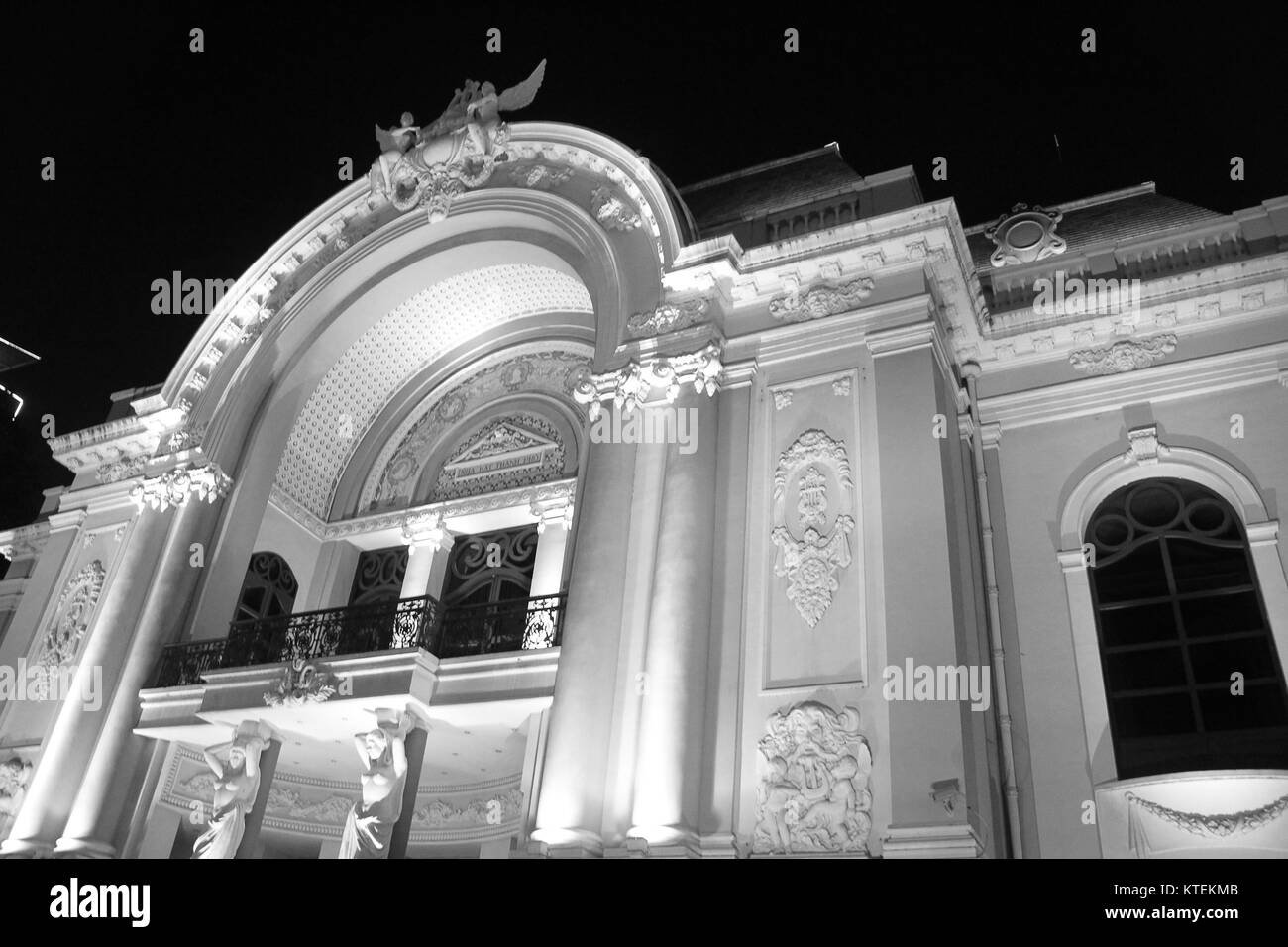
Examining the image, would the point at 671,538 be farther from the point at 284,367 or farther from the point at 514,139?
the point at 284,367

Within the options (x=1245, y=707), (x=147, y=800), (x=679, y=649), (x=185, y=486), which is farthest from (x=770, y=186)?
(x=147, y=800)

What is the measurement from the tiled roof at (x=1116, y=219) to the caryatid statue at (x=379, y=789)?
1003 centimetres

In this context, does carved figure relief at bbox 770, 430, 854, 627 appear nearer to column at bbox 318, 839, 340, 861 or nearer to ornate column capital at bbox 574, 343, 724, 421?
ornate column capital at bbox 574, 343, 724, 421

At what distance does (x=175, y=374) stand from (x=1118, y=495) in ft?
47.3

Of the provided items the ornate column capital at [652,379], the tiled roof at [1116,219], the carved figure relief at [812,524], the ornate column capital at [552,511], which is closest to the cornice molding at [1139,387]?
the tiled roof at [1116,219]

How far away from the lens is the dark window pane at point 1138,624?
1106cm

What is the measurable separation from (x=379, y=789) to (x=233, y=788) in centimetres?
236

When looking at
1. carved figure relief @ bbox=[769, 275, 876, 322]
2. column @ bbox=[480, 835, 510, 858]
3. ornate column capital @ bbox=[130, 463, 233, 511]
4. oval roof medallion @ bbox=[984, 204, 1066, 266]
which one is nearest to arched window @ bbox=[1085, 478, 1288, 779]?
oval roof medallion @ bbox=[984, 204, 1066, 266]

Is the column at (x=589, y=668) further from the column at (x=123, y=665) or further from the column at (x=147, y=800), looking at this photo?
the column at (x=123, y=665)

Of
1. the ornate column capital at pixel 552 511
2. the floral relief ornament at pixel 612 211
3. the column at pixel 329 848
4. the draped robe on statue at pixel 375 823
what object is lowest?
the draped robe on statue at pixel 375 823

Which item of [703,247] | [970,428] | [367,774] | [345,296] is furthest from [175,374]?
[970,428]

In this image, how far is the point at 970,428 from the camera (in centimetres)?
1273

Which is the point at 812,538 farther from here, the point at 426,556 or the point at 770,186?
the point at 770,186

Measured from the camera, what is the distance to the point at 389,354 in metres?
17.6
